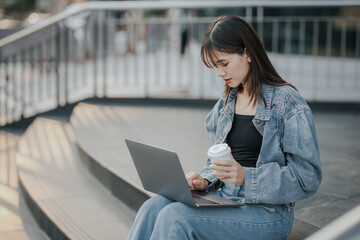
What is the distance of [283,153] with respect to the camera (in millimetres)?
2156

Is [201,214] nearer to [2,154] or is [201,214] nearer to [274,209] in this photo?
[274,209]

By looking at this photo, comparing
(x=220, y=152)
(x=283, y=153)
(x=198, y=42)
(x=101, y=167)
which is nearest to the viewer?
(x=220, y=152)

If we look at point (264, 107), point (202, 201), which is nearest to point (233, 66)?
point (264, 107)

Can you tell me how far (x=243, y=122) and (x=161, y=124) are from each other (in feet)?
11.5

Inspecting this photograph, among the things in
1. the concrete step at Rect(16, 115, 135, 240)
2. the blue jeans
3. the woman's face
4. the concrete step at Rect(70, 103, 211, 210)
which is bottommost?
the concrete step at Rect(16, 115, 135, 240)

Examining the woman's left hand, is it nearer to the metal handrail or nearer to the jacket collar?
the jacket collar

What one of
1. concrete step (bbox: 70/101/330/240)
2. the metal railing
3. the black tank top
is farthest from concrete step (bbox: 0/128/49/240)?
the metal railing

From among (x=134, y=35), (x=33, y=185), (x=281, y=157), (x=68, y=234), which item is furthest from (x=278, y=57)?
(x=281, y=157)

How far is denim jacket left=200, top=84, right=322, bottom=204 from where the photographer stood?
6.75 ft

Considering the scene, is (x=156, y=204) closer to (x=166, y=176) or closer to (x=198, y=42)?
(x=166, y=176)

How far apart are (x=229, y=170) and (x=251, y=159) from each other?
0.25 m

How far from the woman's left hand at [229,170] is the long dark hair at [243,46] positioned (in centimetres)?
33

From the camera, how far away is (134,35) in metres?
7.53

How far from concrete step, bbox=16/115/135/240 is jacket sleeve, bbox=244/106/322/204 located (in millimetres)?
1196
